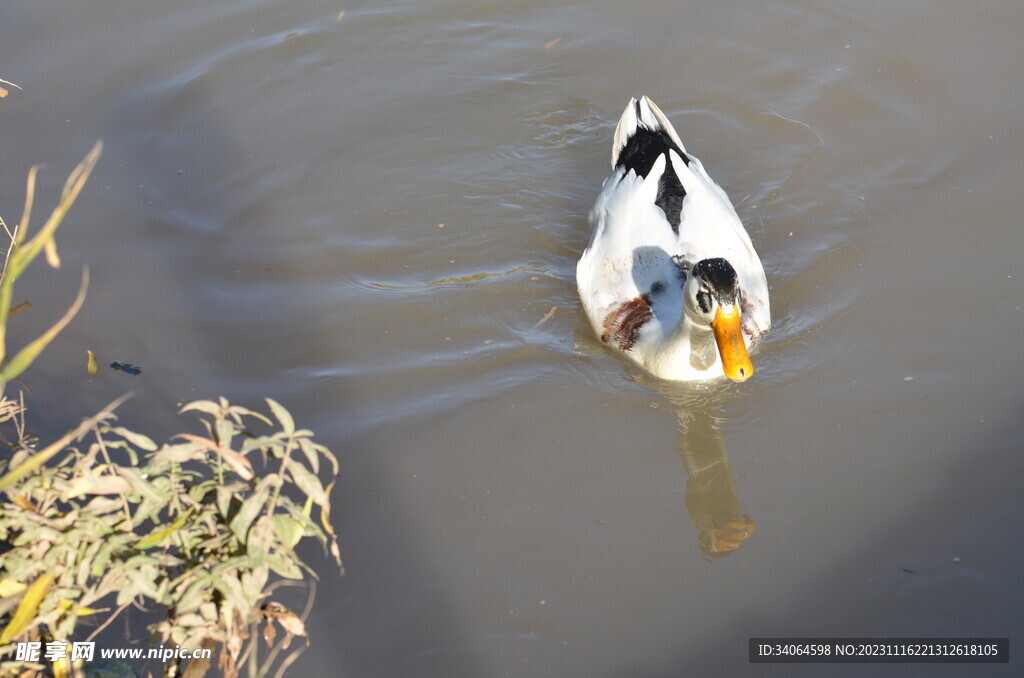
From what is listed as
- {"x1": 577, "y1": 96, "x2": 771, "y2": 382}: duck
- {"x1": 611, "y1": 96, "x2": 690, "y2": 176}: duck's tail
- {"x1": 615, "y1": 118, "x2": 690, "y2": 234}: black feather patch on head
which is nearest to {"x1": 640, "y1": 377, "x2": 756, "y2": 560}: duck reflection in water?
{"x1": 577, "y1": 96, "x2": 771, "y2": 382}: duck

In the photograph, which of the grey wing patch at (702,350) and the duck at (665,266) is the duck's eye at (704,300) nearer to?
the duck at (665,266)

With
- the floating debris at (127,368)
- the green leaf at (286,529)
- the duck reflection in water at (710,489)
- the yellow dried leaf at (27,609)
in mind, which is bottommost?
the duck reflection in water at (710,489)

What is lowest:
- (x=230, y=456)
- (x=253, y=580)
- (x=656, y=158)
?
(x=656, y=158)

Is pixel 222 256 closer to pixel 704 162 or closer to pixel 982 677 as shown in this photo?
pixel 704 162

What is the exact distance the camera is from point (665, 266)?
526cm

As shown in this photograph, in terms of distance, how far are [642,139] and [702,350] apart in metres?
1.56

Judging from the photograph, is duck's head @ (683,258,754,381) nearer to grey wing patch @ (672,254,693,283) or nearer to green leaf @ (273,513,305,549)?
grey wing patch @ (672,254,693,283)

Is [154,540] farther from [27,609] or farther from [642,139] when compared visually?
[642,139]

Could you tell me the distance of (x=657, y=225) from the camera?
5363 millimetres

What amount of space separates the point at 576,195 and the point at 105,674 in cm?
427

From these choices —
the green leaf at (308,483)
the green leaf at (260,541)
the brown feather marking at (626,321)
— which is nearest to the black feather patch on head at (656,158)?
the brown feather marking at (626,321)


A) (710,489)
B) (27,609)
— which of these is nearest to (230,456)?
(27,609)

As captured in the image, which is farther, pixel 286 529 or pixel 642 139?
pixel 642 139

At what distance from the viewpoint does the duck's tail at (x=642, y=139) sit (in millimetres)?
5680
